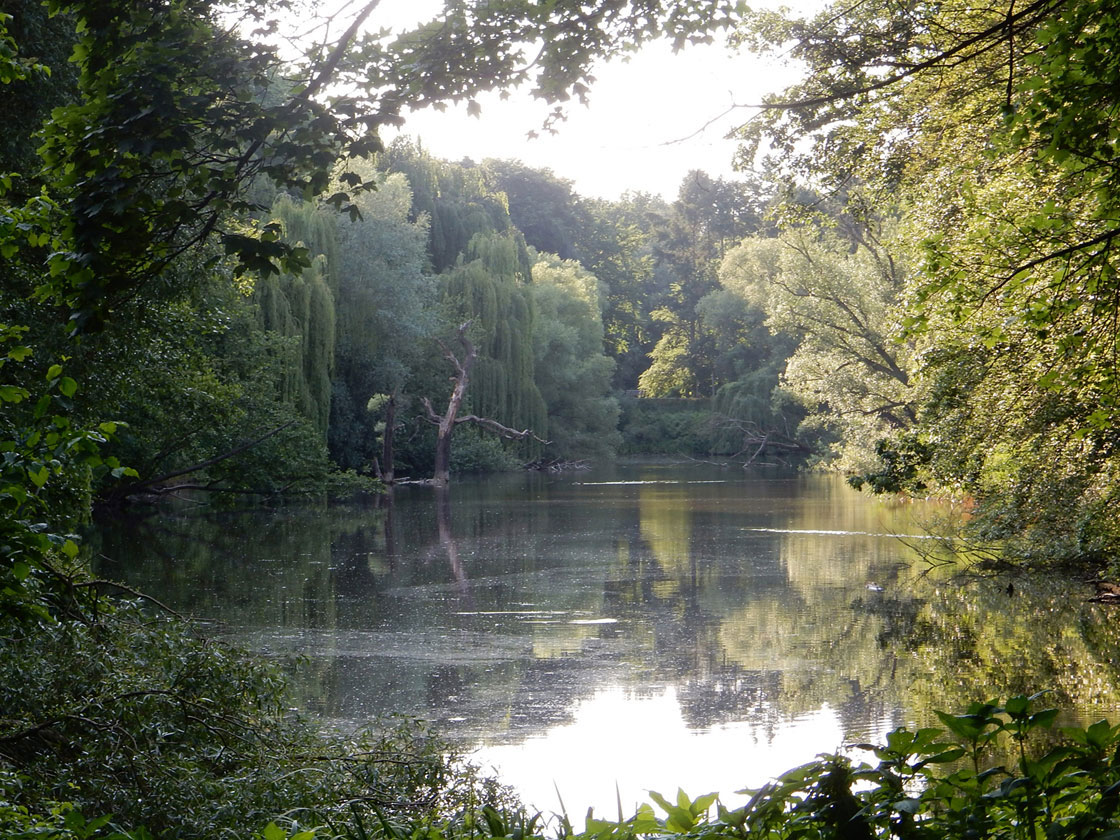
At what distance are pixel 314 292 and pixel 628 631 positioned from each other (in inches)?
560


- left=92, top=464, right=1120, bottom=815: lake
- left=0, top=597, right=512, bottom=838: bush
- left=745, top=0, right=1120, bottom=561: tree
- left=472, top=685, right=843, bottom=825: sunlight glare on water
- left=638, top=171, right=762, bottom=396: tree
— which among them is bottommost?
left=472, top=685, right=843, bottom=825: sunlight glare on water

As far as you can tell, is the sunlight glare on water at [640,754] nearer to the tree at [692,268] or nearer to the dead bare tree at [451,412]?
the dead bare tree at [451,412]

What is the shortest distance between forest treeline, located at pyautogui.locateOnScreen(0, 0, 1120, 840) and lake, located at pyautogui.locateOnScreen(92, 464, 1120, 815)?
1257 mm

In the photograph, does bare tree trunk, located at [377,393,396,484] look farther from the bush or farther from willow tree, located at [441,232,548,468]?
the bush

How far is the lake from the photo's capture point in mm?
7035

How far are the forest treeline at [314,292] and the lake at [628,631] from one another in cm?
126

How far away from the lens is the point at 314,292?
2280 cm

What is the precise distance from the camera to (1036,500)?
37.7 feet

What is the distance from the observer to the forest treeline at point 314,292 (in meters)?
4.04

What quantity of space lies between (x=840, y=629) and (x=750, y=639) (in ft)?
3.10

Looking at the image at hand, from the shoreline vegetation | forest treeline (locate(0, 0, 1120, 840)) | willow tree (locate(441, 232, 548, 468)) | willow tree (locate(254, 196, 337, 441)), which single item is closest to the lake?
the shoreline vegetation

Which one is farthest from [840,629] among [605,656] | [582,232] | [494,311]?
[582,232]

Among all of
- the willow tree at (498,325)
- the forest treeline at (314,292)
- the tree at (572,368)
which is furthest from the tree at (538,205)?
the forest treeline at (314,292)

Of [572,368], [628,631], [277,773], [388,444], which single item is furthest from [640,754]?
[572,368]
